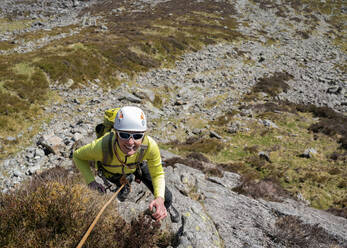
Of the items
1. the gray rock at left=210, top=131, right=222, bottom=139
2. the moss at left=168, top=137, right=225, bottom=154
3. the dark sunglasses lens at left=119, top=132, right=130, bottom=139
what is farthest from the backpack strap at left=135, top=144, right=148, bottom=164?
the gray rock at left=210, top=131, right=222, bottom=139

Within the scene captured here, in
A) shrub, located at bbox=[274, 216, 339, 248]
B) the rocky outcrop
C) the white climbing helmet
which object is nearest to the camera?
the white climbing helmet

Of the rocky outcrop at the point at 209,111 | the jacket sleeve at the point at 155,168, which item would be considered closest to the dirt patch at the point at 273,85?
the rocky outcrop at the point at 209,111

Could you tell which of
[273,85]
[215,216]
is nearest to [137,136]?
[215,216]

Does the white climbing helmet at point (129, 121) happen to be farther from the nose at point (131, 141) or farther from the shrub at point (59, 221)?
the shrub at point (59, 221)

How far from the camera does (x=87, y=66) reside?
19.8m

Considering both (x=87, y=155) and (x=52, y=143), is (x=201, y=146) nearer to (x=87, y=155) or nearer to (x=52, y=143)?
(x=52, y=143)

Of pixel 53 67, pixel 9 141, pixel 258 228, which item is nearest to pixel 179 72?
pixel 53 67

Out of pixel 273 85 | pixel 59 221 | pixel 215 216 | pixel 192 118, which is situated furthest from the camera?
pixel 273 85

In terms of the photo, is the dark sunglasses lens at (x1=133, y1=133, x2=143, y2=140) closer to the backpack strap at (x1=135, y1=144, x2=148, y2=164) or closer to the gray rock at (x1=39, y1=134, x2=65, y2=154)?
the backpack strap at (x1=135, y1=144, x2=148, y2=164)

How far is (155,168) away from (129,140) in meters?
0.87

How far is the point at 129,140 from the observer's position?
3088 millimetres

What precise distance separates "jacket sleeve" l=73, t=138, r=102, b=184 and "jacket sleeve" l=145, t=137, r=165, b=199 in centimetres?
86

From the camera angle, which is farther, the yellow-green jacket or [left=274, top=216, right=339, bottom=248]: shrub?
[left=274, top=216, right=339, bottom=248]: shrub

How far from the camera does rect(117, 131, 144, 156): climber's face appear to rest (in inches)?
122
